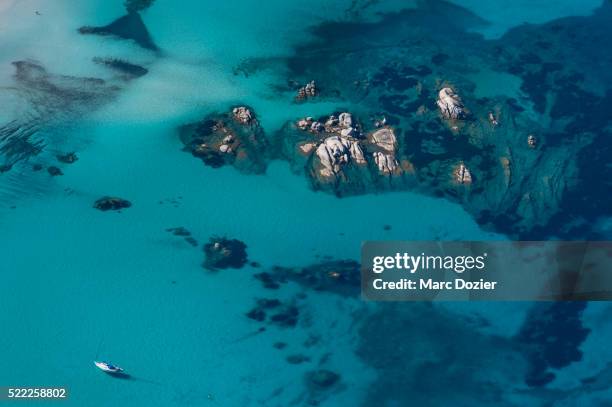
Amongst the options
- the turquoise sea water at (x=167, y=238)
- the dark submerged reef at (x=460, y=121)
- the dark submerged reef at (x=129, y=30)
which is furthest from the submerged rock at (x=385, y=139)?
the dark submerged reef at (x=129, y=30)

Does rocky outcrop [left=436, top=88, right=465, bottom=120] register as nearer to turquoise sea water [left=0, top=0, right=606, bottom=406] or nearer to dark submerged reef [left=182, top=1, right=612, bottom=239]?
dark submerged reef [left=182, top=1, right=612, bottom=239]

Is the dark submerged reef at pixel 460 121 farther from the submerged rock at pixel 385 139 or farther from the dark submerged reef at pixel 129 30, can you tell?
the dark submerged reef at pixel 129 30

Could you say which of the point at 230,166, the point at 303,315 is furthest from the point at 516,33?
the point at 303,315

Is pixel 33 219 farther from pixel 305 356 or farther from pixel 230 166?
pixel 305 356

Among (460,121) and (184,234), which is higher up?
(460,121)

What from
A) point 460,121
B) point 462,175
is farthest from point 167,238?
point 460,121

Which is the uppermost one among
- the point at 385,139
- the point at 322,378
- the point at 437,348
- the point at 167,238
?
the point at 385,139

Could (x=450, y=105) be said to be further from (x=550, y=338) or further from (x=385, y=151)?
(x=550, y=338)
